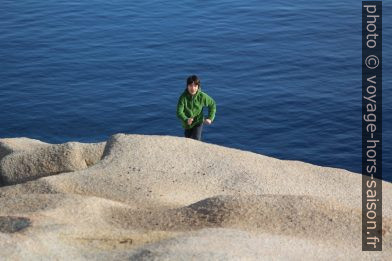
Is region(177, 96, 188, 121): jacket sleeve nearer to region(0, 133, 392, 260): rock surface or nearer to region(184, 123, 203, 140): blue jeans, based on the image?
region(184, 123, 203, 140): blue jeans

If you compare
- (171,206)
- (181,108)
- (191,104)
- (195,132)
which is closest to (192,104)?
(191,104)

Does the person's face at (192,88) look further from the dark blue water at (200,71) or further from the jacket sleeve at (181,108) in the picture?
the dark blue water at (200,71)

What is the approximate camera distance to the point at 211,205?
14.9 metres

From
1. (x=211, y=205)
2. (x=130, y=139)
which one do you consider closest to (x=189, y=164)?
(x=130, y=139)

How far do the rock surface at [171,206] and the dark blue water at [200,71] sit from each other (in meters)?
12.2

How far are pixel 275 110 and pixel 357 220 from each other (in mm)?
19406

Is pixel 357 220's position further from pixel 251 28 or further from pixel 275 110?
pixel 251 28

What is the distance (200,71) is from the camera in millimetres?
37875

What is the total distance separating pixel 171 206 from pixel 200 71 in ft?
73.1

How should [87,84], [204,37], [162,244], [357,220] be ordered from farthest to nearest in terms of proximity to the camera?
[204,37] → [87,84] → [357,220] → [162,244]

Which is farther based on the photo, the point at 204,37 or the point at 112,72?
the point at 204,37

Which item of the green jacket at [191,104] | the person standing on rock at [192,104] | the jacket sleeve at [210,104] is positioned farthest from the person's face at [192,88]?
the jacket sleeve at [210,104]

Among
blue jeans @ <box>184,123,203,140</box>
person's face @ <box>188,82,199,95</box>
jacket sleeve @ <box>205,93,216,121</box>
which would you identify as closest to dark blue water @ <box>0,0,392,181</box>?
blue jeans @ <box>184,123,203,140</box>

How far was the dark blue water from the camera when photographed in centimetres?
3284
